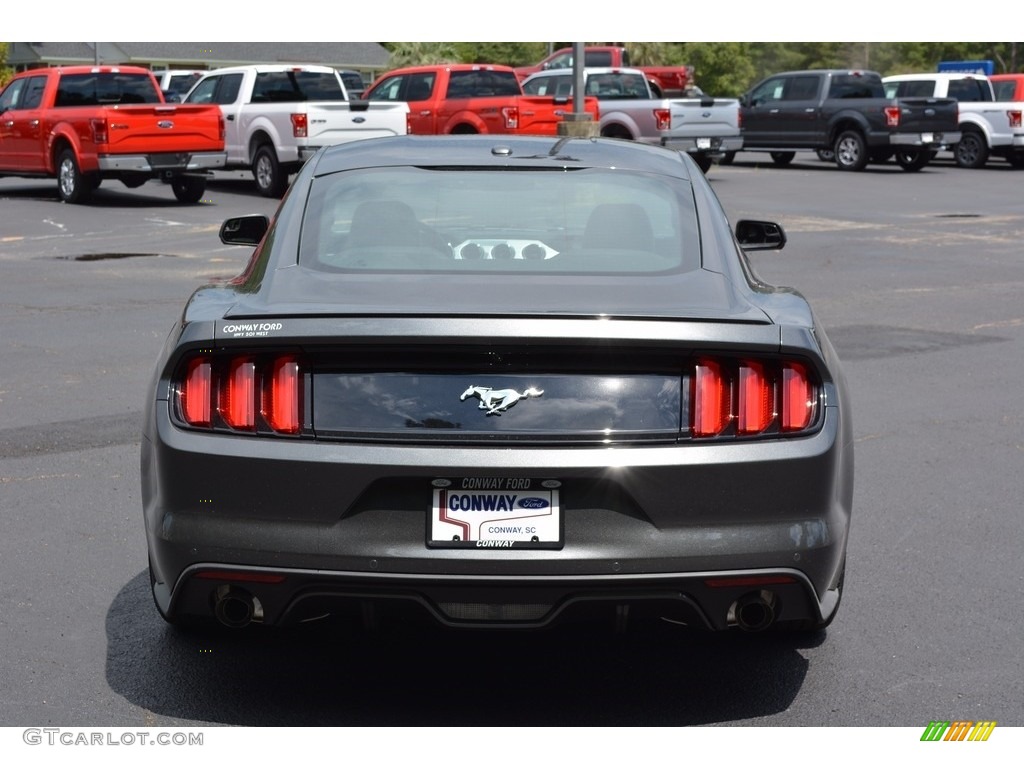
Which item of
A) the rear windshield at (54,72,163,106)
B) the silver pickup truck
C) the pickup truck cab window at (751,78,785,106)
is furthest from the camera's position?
the pickup truck cab window at (751,78,785,106)

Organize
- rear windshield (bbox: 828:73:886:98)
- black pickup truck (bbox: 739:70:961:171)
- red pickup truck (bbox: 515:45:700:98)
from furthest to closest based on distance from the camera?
red pickup truck (bbox: 515:45:700:98), rear windshield (bbox: 828:73:886:98), black pickup truck (bbox: 739:70:961:171)

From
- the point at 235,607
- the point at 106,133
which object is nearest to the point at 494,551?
the point at 235,607

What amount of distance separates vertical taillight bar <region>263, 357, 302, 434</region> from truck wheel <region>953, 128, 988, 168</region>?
30107 millimetres

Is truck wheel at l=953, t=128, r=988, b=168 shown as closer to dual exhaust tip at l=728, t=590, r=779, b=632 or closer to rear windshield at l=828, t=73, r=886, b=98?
rear windshield at l=828, t=73, r=886, b=98

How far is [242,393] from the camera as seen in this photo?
3994 millimetres

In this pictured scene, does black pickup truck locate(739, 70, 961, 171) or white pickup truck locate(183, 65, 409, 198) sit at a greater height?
white pickup truck locate(183, 65, 409, 198)

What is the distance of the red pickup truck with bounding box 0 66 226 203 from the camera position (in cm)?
2141

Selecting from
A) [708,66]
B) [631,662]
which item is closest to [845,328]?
[631,662]

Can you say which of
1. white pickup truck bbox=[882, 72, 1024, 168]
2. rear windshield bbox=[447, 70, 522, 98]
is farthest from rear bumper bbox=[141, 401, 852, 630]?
white pickup truck bbox=[882, 72, 1024, 168]

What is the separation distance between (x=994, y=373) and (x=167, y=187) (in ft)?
62.9

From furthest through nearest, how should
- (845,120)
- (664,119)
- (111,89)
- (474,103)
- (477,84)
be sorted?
(845,120) < (664,119) < (477,84) < (474,103) < (111,89)
